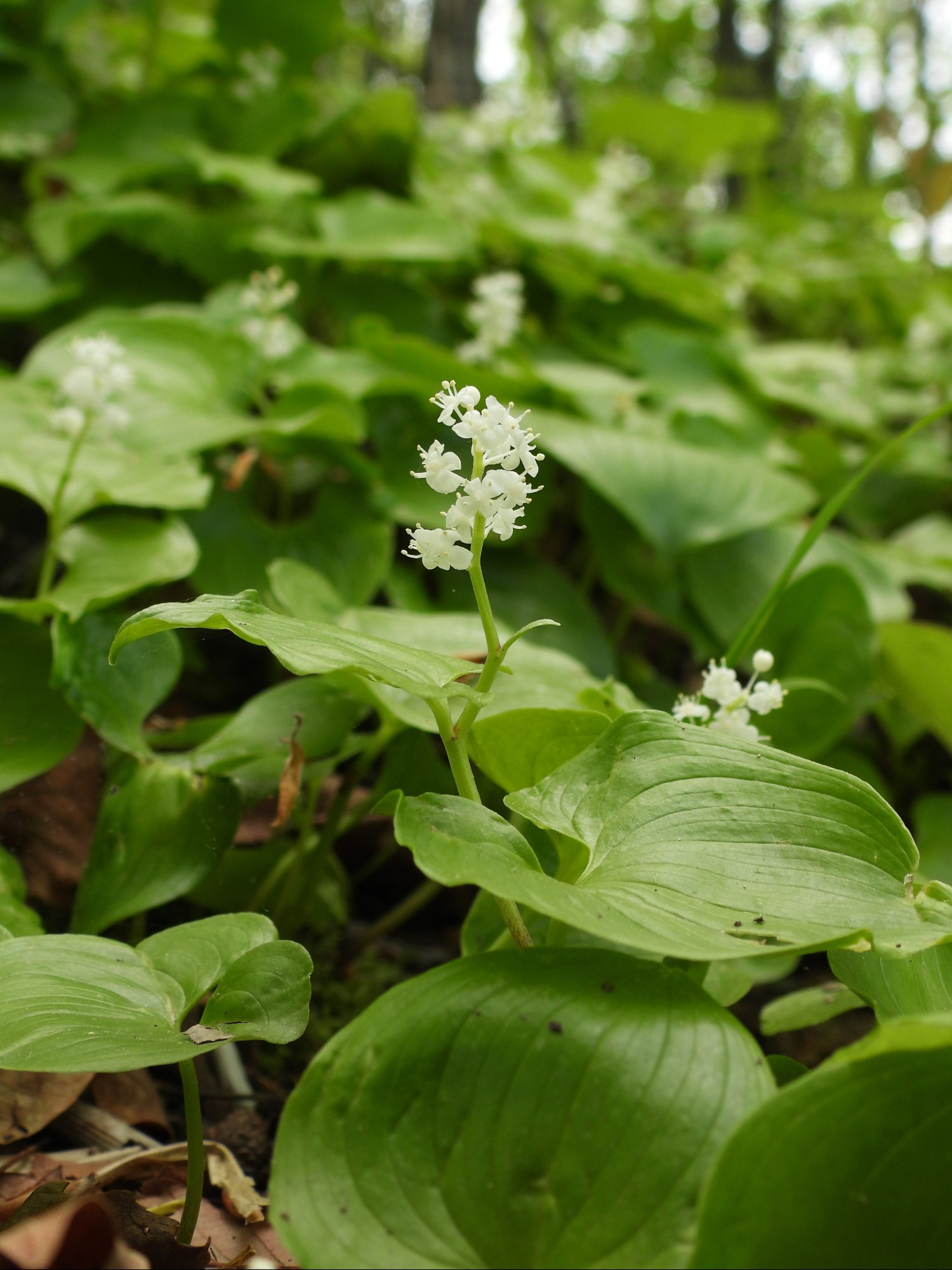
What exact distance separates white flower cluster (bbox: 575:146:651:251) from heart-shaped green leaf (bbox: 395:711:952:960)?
118 inches

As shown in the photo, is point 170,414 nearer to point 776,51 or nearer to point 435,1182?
point 435,1182

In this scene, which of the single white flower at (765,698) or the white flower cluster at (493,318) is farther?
the white flower cluster at (493,318)

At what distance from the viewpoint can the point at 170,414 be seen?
2148 millimetres

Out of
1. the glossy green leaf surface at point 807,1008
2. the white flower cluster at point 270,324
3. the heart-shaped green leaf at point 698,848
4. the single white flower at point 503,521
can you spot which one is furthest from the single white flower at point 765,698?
the white flower cluster at point 270,324

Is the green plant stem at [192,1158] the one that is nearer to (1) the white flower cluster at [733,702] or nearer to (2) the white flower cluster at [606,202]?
(1) the white flower cluster at [733,702]

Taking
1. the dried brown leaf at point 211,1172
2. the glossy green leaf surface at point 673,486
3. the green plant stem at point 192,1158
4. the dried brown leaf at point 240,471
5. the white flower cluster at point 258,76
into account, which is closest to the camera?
the green plant stem at point 192,1158

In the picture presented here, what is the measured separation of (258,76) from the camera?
3518mm

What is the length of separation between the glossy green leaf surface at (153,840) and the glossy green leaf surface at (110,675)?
78 millimetres

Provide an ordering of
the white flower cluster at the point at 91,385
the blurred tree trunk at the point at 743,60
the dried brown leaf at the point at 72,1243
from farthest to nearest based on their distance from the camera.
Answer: the blurred tree trunk at the point at 743,60 < the white flower cluster at the point at 91,385 < the dried brown leaf at the point at 72,1243

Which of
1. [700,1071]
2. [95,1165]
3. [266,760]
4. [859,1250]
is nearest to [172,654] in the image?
[266,760]

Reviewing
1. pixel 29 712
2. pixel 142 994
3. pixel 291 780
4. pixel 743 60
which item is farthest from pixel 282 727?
pixel 743 60

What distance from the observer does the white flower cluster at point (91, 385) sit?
175 cm

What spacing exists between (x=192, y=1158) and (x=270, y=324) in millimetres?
1854

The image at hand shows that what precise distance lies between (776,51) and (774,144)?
1.36 metres
